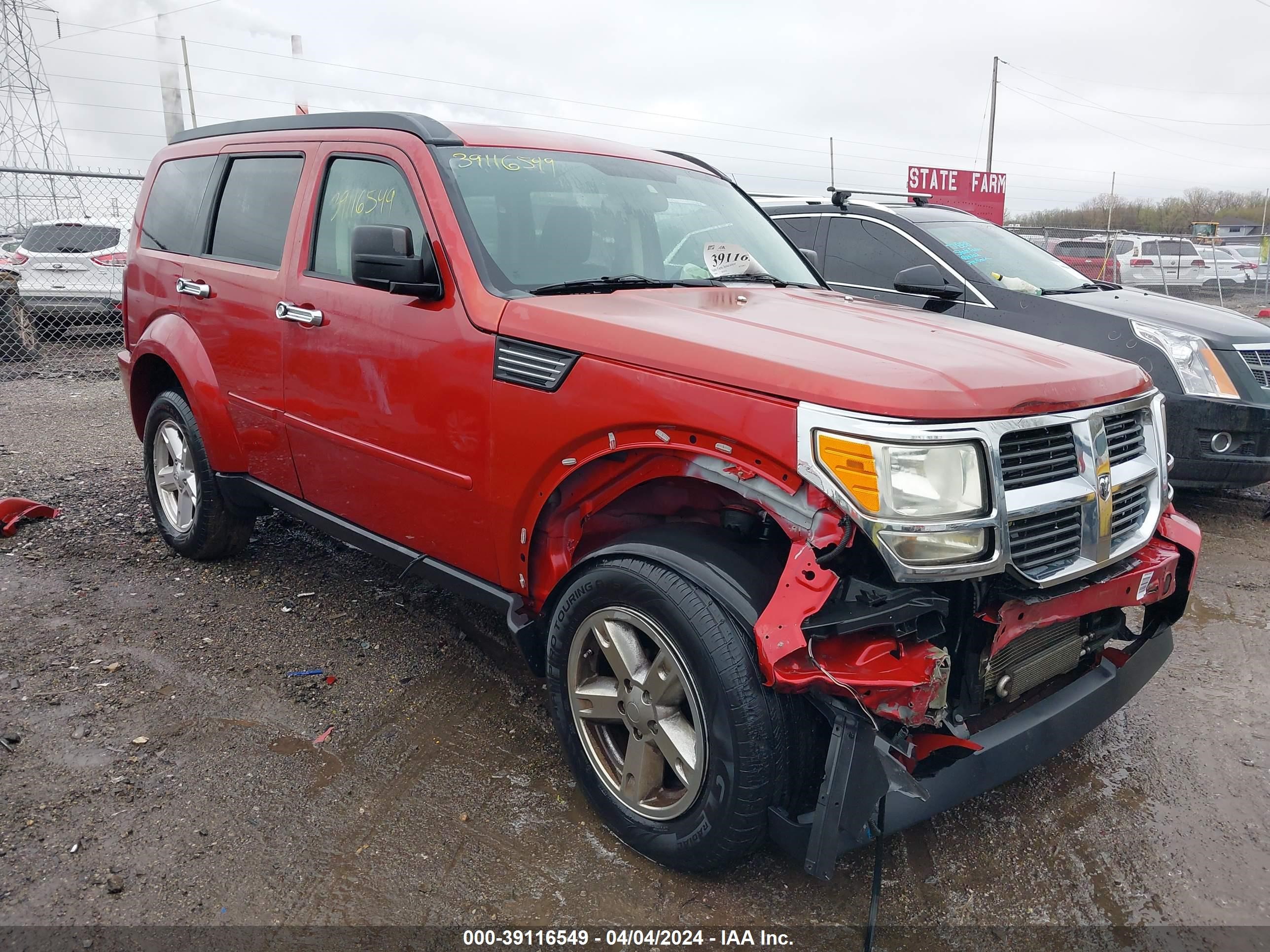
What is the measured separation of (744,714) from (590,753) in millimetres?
683

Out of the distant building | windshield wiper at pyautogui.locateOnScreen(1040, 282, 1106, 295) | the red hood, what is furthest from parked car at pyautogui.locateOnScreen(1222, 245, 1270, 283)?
the red hood

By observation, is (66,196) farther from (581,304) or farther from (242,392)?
(581,304)

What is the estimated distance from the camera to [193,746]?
3246 millimetres

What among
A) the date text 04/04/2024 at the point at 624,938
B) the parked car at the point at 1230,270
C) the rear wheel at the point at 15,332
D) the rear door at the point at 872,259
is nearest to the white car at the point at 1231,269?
the parked car at the point at 1230,270

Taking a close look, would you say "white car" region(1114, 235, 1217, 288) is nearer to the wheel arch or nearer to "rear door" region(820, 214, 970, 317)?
"rear door" region(820, 214, 970, 317)

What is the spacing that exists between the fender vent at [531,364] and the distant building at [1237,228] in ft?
134

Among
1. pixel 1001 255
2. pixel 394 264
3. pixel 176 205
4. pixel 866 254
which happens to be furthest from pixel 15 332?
pixel 1001 255

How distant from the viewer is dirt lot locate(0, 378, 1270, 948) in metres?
2.54

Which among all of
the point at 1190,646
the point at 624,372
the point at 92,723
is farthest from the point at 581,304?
the point at 1190,646

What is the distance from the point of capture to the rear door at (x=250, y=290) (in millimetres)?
3970

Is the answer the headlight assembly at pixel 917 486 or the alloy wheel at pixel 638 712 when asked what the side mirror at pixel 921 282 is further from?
the alloy wheel at pixel 638 712

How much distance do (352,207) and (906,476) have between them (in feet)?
8.21

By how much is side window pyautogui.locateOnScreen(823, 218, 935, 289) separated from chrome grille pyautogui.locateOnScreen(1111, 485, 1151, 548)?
12.5ft

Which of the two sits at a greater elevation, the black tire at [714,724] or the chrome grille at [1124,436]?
the chrome grille at [1124,436]
